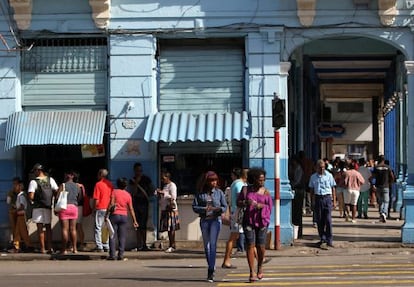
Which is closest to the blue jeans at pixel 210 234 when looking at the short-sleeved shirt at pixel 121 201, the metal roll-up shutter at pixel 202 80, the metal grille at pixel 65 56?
the short-sleeved shirt at pixel 121 201

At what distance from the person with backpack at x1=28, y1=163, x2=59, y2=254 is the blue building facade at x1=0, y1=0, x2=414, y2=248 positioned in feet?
2.80

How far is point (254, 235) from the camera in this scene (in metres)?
13.8

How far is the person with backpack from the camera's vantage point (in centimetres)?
1884

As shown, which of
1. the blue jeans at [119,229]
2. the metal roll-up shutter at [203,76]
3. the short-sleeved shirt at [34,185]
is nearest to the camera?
the blue jeans at [119,229]

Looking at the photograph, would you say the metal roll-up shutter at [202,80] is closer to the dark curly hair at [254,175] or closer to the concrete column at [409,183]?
the concrete column at [409,183]

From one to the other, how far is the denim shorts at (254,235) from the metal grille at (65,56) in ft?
24.4

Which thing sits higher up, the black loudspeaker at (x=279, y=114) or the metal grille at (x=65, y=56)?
the metal grille at (x=65, y=56)

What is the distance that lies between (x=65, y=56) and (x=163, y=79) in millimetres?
2272

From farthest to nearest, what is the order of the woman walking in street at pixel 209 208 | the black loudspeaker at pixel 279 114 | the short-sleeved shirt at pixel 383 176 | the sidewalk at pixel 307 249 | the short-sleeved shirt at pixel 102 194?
the short-sleeved shirt at pixel 383 176, the short-sleeved shirt at pixel 102 194, the sidewalk at pixel 307 249, the black loudspeaker at pixel 279 114, the woman walking in street at pixel 209 208

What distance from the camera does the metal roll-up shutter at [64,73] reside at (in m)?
19.9

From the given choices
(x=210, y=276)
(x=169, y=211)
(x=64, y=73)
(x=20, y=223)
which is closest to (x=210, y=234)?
(x=210, y=276)

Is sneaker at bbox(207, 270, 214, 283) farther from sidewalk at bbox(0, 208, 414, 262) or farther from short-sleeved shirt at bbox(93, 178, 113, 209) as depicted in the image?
short-sleeved shirt at bbox(93, 178, 113, 209)

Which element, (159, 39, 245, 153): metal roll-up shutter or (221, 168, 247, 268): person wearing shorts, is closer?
(221, 168, 247, 268): person wearing shorts

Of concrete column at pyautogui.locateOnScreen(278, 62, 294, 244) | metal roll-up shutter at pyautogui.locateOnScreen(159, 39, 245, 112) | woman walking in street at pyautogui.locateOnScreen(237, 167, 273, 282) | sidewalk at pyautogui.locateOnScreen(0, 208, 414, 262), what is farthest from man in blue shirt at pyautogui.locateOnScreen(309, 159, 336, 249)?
woman walking in street at pyautogui.locateOnScreen(237, 167, 273, 282)
